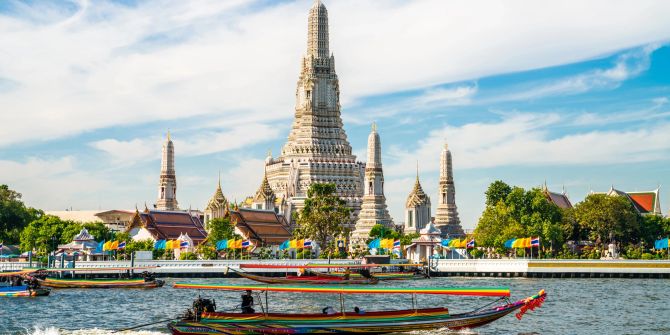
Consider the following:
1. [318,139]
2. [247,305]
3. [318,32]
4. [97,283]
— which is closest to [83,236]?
[97,283]

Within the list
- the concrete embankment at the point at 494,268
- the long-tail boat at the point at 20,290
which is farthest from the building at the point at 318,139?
the long-tail boat at the point at 20,290

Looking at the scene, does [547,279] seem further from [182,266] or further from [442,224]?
[442,224]

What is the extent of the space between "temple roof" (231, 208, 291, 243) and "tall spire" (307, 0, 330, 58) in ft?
113

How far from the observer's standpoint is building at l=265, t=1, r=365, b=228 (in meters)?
149

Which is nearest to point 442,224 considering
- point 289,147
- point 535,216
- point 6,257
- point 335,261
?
point 289,147

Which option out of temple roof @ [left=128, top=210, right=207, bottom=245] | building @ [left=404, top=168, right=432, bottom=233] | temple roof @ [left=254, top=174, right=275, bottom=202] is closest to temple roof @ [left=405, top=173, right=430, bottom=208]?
building @ [left=404, top=168, right=432, bottom=233]

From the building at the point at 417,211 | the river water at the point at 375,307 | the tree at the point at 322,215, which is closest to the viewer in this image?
the river water at the point at 375,307

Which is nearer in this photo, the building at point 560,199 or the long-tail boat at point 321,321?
the long-tail boat at point 321,321

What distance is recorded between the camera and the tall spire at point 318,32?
150 meters

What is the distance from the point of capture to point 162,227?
380 ft

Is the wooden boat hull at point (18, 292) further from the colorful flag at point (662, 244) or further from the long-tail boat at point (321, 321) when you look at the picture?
the colorful flag at point (662, 244)

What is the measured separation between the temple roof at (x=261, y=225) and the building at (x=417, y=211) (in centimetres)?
2224

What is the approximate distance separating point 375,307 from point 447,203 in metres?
89.6

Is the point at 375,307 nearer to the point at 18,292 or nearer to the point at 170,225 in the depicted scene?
the point at 18,292
